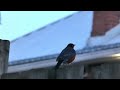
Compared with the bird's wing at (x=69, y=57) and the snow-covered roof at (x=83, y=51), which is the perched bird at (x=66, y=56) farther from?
the snow-covered roof at (x=83, y=51)

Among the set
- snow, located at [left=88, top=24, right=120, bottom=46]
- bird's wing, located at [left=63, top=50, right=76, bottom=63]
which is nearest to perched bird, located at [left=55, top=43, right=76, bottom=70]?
bird's wing, located at [left=63, top=50, right=76, bottom=63]

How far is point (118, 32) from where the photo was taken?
1033 inches

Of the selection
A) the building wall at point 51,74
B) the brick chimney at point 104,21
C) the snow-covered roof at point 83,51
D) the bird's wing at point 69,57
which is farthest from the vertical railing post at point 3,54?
the brick chimney at point 104,21

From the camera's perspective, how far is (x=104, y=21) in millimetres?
28453

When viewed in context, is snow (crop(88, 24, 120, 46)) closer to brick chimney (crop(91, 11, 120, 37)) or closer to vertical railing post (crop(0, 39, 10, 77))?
brick chimney (crop(91, 11, 120, 37))

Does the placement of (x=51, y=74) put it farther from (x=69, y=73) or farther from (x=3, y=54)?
(x=3, y=54)

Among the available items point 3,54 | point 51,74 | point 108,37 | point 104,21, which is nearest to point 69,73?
point 51,74

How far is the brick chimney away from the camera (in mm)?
27750

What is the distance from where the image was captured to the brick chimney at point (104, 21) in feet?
91.0

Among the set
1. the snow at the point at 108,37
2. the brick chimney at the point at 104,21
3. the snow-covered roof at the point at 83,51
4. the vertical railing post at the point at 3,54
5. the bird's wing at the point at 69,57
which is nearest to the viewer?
the vertical railing post at the point at 3,54

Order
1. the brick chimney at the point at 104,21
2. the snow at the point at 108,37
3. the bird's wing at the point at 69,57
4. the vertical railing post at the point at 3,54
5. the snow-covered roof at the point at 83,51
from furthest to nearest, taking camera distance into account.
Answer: the brick chimney at the point at 104,21, the snow at the point at 108,37, the snow-covered roof at the point at 83,51, the bird's wing at the point at 69,57, the vertical railing post at the point at 3,54
